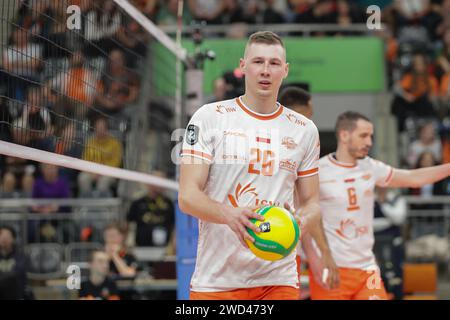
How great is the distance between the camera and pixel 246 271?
5117 millimetres

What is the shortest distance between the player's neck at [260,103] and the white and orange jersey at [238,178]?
0.04 m

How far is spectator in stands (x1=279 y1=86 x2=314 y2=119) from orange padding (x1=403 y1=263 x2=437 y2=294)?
5215 millimetres

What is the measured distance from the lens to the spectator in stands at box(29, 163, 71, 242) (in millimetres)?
13039

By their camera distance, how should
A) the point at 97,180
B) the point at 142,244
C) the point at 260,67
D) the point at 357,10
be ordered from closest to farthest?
the point at 260,67
the point at 142,244
the point at 97,180
the point at 357,10

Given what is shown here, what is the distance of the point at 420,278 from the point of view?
38.1ft

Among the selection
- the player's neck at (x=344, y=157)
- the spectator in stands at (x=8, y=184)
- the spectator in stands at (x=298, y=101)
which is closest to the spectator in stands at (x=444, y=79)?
the spectator in stands at (x=8, y=184)

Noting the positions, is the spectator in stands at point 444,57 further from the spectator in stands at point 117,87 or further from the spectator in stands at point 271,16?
the spectator in stands at point 117,87

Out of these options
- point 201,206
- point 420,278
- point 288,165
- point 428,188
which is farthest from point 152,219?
point 201,206

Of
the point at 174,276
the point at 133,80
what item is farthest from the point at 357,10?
the point at 174,276

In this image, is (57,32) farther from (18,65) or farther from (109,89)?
(109,89)

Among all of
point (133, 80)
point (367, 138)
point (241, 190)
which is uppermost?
point (133, 80)

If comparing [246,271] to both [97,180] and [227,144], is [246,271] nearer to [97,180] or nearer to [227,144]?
[227,144]

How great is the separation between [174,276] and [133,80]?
197 inches

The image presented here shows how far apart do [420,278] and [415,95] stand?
4.22 m
